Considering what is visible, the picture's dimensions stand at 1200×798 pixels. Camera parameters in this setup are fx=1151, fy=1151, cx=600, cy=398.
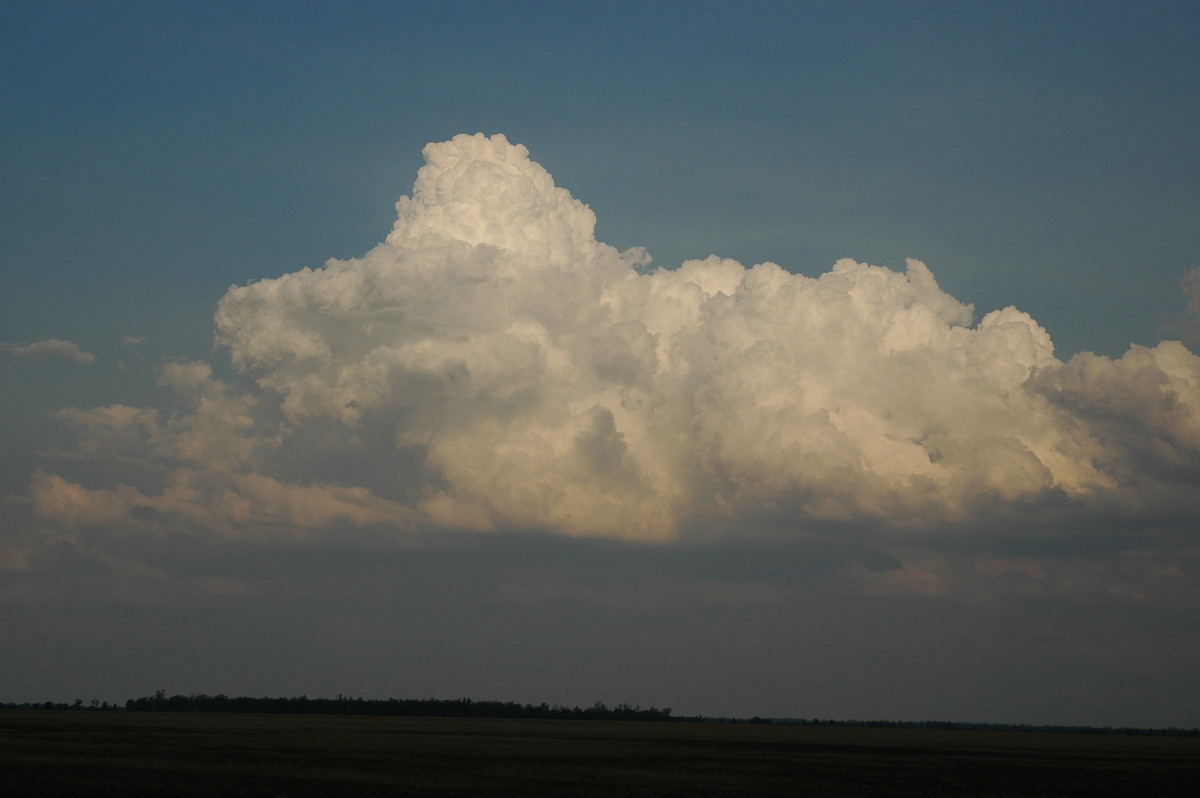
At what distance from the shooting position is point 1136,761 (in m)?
100

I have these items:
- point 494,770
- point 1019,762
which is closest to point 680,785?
point 494,770

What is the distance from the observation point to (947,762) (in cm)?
8762

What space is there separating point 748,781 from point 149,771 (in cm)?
3040

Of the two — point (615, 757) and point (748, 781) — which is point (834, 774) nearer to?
point (748, 781)

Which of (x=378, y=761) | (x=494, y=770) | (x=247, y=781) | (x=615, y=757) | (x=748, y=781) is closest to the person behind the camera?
(x=247, y=781)

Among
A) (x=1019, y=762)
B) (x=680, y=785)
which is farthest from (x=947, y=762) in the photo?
(x=680, y=785)

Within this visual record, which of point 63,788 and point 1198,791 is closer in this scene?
point 63,788

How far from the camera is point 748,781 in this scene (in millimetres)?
59844

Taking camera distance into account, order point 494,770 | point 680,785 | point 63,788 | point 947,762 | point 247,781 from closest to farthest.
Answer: point 63,788, point 247,781, point 680,785, point 494,770, point 947,762

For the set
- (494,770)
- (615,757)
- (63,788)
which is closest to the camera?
(63,788)

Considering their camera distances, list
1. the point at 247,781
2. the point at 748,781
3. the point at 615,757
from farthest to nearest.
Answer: the point at 615,757 < the point at 748,781 < the point at 247,781

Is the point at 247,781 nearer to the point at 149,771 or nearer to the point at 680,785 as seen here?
the point at 149,771

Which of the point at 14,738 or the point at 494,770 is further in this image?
the point at 14,738

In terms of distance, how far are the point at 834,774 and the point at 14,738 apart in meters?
63.6
